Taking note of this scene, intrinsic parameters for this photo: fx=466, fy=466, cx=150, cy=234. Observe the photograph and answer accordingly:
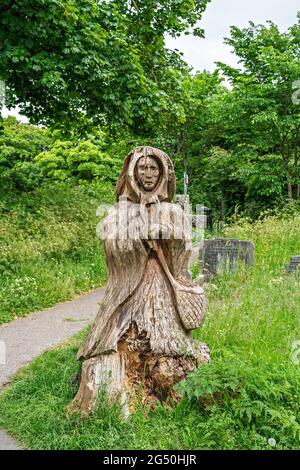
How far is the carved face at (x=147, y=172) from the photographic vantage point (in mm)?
3791

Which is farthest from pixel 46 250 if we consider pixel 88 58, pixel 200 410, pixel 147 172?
pixel 200 410

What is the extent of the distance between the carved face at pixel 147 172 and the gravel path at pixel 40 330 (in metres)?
2.57

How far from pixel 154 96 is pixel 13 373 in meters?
7.53

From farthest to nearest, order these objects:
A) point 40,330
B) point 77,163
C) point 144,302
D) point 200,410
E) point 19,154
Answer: point 77,163
point 19,154
point 40,330
point 144,302
point 200,410

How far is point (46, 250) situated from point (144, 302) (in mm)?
6428

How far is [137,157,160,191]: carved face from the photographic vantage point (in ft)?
12.4

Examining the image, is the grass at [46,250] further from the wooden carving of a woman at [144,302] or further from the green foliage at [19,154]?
the wooden carving of a woman at [144,302]

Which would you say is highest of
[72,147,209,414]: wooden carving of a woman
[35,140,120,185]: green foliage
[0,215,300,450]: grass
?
[35,140,120,185]: green foliage

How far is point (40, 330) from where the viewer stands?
675 cm

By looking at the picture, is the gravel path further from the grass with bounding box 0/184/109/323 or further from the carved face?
the carved face

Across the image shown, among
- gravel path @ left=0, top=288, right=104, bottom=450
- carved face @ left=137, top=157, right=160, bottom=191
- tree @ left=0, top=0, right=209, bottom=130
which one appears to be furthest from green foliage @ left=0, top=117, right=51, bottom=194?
carved face @ left=137, top=157, right=160, bottom=191

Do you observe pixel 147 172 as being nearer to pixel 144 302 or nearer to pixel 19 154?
pixel 144 302

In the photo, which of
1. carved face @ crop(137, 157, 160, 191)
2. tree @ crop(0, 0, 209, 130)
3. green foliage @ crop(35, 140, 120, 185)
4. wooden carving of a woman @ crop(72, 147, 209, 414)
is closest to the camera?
wooden carving of a woman @ crop(72, 147, 209, 414)

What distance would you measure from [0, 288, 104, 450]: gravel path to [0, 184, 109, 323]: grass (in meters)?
0.28
